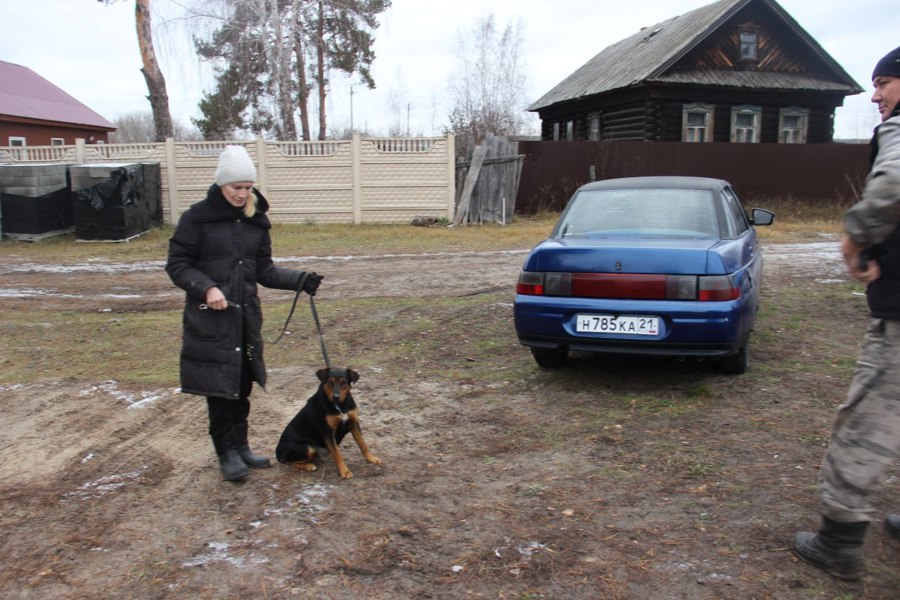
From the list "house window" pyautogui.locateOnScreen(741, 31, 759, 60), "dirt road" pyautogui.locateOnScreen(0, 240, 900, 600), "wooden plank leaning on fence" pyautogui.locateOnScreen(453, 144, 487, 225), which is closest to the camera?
"dirt road" pyautogui.locateOnScreen(0, 240, 900, 600)

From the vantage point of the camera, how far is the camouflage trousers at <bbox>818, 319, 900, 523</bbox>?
2.47 m

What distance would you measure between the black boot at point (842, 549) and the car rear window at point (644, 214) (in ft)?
8.83

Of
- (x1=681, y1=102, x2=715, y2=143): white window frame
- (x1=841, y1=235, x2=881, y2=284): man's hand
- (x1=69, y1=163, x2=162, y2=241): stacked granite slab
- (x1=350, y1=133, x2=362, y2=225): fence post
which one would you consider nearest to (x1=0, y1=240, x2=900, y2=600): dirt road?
(x1=841, y1=235, x2=881, y2=284): man's hand

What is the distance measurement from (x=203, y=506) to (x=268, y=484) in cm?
34

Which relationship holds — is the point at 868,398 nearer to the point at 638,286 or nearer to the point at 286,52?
the point at 638,286

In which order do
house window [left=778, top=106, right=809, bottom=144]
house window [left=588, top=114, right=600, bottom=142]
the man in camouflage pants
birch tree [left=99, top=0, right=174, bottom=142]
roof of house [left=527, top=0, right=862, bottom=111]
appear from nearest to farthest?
1. the man in camouflage pants
2. birch tree [left=99, top=0, right=174, bottom=142]
3. roof of house [left=527, top=0, right=862, bottom=111]
4. house window [left=778, top=106, right=809, bottom=144]
5. house window [left=588, top=114, right=600, bottom=142]

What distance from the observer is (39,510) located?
334cm

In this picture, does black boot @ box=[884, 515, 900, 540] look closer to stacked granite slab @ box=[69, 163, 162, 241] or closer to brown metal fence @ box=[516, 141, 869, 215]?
stacked granite slab @ box=[69, 163, 162, 241]

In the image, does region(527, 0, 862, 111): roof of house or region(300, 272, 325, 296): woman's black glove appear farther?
region(527, 0, 862, 111): roof of house

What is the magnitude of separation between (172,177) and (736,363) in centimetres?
1545

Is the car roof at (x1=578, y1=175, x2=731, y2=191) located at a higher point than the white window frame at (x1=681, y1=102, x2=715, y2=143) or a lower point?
lower

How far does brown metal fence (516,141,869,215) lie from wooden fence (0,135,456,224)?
3061 mm

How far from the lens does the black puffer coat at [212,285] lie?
346 cm

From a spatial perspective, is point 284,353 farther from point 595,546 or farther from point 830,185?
point 830,185
